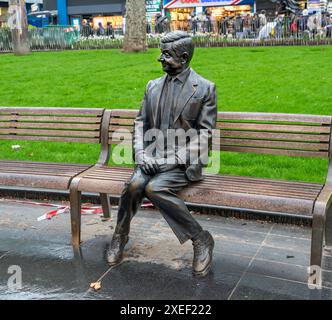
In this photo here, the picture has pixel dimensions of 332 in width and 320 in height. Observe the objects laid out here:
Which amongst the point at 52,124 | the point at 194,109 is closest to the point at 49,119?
the point at 52,124

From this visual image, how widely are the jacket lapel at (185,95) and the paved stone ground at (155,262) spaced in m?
1.12

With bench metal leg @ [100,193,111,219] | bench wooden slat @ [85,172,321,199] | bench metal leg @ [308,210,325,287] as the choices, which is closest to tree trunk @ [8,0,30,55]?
bench metal leg @ [100,193,111,219]

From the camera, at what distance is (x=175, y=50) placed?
13.6 ft

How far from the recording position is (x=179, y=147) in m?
4.22

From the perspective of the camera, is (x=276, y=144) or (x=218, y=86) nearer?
(x=276, y=144)

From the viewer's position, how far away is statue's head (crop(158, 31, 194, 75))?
13.5 feet

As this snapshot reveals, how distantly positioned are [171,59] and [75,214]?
4.75 ft

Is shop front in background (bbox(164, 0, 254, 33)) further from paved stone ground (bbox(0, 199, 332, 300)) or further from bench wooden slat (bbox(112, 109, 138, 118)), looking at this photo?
paved stone ground (bbox(0, 199, 332, 300))

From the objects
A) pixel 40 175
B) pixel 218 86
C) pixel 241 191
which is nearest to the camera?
pixel 241 191

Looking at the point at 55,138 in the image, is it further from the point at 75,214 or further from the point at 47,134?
the point at 75,214

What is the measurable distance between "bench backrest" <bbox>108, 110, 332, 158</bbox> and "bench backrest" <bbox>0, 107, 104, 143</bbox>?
121cm

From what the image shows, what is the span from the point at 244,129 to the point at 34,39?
18052mm
